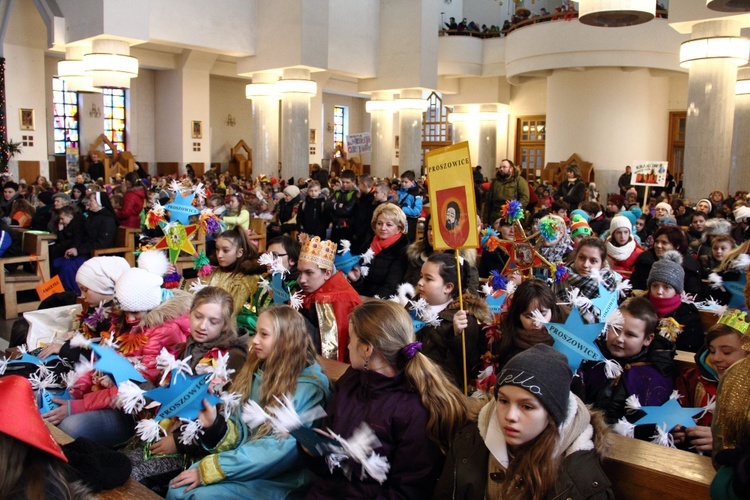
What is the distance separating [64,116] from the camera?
68.4 ft

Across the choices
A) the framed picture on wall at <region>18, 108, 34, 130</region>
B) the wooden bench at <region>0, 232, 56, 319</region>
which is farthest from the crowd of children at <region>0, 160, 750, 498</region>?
the framed picture on wall at <region>18, 108, 34, 130</region>

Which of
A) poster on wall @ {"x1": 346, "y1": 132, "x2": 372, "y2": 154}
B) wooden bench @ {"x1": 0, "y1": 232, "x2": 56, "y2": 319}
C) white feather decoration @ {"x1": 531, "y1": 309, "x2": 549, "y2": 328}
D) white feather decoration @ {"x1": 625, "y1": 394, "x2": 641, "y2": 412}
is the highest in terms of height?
poster on wall @ {"x1": 346, "y1": 132, "x2": 372, "y2": 154}

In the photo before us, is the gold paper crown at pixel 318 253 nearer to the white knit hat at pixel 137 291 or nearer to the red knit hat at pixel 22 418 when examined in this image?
the white knit hat at pixel 137 291

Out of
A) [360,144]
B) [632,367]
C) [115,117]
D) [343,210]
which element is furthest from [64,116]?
[632,367]

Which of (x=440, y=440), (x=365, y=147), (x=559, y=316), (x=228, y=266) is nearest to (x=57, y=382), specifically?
(x=228, y=266)

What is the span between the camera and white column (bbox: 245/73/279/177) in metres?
17.6

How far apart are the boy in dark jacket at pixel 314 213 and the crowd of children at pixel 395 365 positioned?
3.70m

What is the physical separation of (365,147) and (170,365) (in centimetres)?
1268

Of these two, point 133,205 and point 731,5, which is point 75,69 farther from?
point 731,5

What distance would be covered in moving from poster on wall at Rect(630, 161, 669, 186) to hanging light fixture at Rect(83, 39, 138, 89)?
10.2 m

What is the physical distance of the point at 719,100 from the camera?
12.1 metres

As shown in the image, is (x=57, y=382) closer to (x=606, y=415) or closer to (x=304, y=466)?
(x=304, y=466)

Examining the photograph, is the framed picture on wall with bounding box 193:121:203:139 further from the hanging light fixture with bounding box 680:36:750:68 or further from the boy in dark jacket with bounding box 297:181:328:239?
the hanging light fixture with bounding box 680:36:750:68

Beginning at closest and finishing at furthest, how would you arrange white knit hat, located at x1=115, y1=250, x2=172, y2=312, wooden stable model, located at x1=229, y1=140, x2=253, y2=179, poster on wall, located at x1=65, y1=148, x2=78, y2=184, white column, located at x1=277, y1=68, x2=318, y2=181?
white knit hat, located at x1=115, y1=250, x2=172, y2=312 < white column, located at x1=277, y1=68, x2=318, y2=181 < poster on wall, located at x1=65, y1=148, x2=78, y2=184 < wooden stable model, located at x1=229, y1=140, x2=253, y2=179
